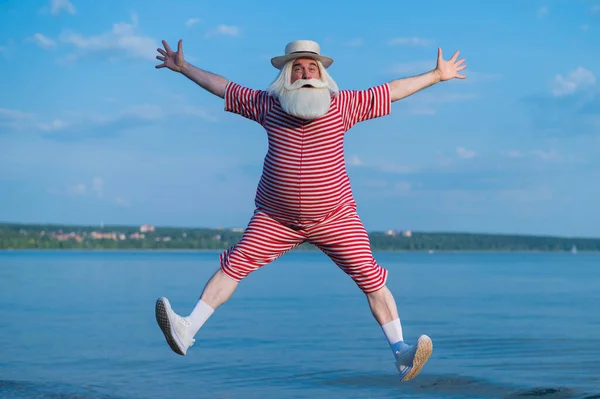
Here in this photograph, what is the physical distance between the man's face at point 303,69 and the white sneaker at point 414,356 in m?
1.96

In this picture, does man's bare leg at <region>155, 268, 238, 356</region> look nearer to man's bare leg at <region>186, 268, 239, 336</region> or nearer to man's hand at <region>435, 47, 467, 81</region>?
man's bare leg at <region>186, 268, 239, 336</region>

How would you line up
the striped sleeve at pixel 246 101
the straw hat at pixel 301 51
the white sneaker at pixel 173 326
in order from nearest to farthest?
1. the straw hat at pixel 301 51
2. the white sneaker at pixel 173 326
3. the striped sleeve at pixel 246 101

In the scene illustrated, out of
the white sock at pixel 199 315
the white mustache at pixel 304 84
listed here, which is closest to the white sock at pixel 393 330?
the white sock at pixel 199 315

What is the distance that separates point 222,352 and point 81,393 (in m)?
4.53

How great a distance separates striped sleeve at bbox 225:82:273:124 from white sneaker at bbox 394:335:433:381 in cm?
190

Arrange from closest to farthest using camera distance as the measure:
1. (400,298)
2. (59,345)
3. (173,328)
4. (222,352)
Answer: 1. (173,328)
2. (222,352)
3. (59,345)
4. (400,298)

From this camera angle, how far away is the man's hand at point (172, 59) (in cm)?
682

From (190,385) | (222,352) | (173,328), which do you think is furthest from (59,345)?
(173,328)

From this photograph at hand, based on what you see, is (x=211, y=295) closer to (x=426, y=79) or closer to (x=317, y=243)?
(x=317, y=243)

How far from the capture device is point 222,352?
16.8 metres

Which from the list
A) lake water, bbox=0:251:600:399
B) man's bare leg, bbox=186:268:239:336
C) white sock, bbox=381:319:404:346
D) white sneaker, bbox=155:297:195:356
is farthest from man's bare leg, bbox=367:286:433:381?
lake water, bbox=0:251:600:399

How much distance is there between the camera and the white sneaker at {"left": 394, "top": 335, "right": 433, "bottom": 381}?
6438 millimetres

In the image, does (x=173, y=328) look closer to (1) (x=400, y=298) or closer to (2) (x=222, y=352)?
(2) (x=222, y=352)

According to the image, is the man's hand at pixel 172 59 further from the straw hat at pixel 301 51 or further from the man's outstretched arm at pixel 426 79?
the man's outstretched arm at pixel 426 79
